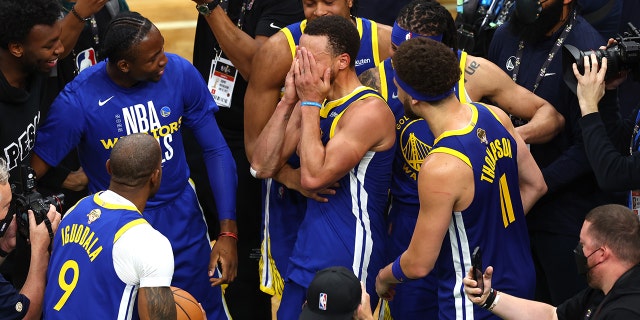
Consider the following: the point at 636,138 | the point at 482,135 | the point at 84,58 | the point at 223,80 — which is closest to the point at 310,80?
the point at 482,135

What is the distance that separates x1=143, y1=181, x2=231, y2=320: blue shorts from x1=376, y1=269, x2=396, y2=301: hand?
1117 millimetres

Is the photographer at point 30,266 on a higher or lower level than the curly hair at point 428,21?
lower

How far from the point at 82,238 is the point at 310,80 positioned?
1250 millimetres

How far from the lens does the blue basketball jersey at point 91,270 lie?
3801mm

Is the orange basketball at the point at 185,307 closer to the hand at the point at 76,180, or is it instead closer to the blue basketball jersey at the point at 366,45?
the hand at the point at 76,180

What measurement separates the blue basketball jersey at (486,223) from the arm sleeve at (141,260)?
1.22 metres

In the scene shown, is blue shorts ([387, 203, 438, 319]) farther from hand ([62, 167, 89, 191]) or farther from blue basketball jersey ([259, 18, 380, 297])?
hand ([62, 167, 89, 191])

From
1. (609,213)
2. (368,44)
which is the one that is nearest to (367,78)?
(368,44)

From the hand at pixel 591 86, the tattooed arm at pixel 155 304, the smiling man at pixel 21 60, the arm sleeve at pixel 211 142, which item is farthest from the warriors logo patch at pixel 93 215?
the hand at pixel 591 86

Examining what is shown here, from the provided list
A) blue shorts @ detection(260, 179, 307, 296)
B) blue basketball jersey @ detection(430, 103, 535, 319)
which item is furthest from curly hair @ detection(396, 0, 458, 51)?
blue shorts @ detection(260, 179, 307, 296)

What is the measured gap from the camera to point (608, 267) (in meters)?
3.87

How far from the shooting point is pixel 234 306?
240 inches

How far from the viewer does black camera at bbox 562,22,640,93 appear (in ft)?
15.7

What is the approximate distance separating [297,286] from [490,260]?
935 mm
